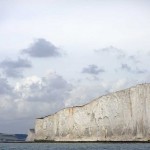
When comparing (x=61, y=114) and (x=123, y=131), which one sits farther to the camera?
(x=61, y=114)

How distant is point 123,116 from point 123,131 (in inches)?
142

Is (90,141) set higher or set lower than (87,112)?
lower

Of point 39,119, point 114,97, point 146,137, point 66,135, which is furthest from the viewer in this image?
point 39,119

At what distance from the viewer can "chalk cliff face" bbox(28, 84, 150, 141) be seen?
366 ft

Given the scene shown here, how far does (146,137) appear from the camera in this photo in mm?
109562

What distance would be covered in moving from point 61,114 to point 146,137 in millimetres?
28846

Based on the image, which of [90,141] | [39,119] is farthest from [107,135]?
[39,119]

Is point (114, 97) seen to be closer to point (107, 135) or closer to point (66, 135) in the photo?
point (107, 135)

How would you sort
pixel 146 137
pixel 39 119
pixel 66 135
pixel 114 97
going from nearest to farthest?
pixel 146 137 < pixel 114 97 < pixel 66 135 < pixel 39 119

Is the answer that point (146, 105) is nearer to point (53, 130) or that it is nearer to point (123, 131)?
point (123, 131)

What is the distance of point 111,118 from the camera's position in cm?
11600

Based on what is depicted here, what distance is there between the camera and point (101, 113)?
11788cm

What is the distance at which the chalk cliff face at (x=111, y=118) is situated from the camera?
366 feet

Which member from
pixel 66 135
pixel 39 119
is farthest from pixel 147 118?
pixel 39 119
